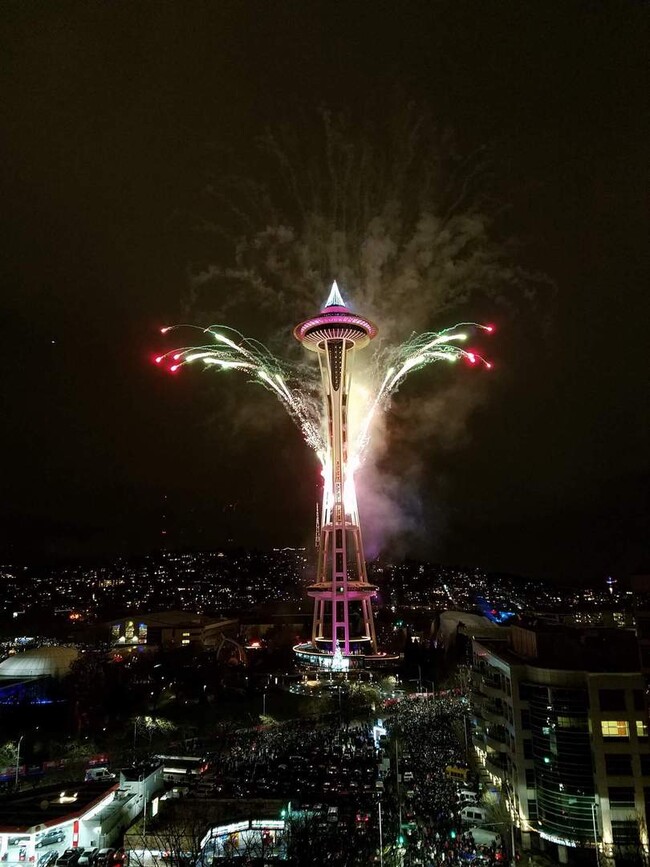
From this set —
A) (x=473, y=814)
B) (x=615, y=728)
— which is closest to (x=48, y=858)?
(x=473, y=814)

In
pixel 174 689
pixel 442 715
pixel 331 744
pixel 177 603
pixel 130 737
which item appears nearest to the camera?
pixel 331 744

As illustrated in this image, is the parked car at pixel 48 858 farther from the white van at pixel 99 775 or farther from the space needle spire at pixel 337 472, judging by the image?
the space needle spire at pixel 337 472

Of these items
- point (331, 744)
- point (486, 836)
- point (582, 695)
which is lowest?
point (486, 836)

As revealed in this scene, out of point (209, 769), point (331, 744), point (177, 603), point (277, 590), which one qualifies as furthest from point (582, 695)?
point (277, 590)

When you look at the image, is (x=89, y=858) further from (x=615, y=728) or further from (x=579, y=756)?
(x=615, y=728)

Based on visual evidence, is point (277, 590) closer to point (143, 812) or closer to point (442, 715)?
point (442, 715)

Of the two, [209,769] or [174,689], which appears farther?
[174,689]

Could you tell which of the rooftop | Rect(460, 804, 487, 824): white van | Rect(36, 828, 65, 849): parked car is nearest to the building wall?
Rect(460, 804, 487, 824): white van
